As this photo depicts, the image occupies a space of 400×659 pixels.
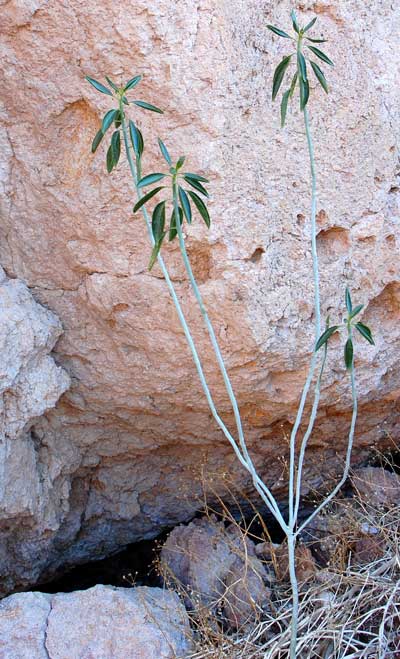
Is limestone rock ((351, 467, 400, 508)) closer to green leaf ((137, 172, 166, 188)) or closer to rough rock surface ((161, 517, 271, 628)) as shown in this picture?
rough rock surface ((161, 517, 271, 628))

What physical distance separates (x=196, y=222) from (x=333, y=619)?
124cm

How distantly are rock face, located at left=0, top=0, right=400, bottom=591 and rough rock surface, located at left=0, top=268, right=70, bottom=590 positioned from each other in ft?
0.10

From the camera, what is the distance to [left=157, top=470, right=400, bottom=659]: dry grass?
2127mm

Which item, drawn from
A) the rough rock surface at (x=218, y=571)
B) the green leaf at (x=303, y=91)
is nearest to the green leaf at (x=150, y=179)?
the green leaf at (x=303, y=91)

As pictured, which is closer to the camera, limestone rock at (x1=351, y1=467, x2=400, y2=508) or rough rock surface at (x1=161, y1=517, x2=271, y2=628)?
rough rock surface at (x1=161, y1=517, x2=271, y2=628)

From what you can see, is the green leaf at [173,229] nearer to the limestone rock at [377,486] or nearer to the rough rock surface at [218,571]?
the rough rock surface at [218,571]

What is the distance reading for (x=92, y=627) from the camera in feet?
7.05

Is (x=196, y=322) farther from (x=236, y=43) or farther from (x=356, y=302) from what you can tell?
(x=236, y=43)

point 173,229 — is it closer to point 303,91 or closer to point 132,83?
point 132,83

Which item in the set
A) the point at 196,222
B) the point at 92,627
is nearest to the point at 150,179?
the point at 196,222

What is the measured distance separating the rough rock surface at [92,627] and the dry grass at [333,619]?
86 millimetres

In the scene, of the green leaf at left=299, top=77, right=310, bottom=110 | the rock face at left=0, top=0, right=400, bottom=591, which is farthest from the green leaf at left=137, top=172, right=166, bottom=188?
the green leaf at left=299, top=77, right=310, bottom=110

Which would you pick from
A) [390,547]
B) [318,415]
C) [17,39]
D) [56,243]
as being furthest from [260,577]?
[17,39]

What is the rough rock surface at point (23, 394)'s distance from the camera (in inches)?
89.4
